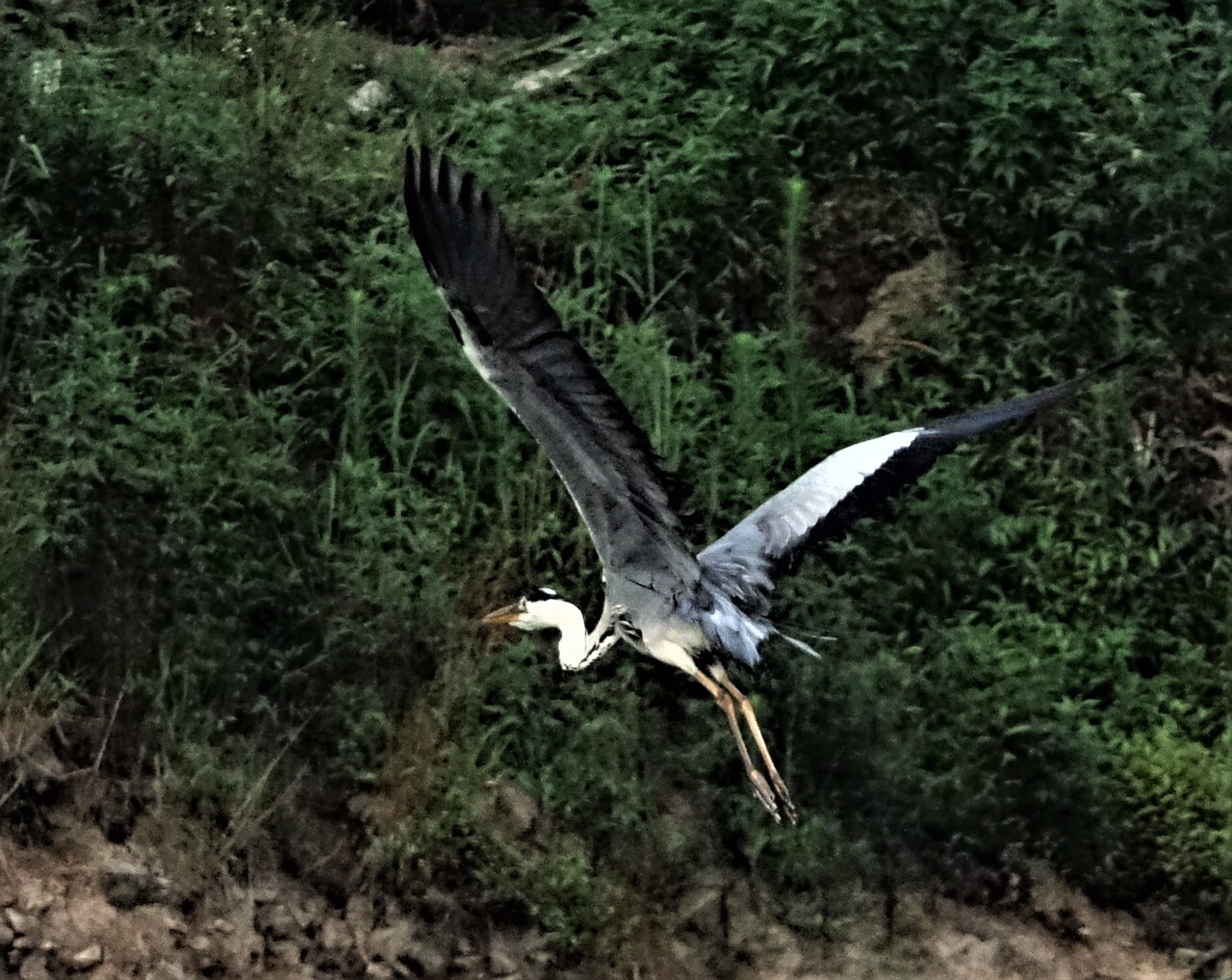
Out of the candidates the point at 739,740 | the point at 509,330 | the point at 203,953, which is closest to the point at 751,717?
the point at 739,740

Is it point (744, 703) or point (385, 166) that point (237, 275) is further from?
point (744, 703)

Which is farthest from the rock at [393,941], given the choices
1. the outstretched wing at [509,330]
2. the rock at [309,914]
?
the outstretched wing at [509,330]

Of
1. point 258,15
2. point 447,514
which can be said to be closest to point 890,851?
point 447,514

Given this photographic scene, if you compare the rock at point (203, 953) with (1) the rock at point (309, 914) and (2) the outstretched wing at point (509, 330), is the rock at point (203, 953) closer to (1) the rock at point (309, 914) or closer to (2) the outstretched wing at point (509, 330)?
(1) the rock at point (309, 914)

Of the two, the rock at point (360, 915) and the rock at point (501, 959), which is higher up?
the rock at point (360, 915)

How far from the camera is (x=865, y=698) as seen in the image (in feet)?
13.5

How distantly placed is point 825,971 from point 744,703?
1.00 metres

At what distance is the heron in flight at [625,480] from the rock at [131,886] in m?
0.99

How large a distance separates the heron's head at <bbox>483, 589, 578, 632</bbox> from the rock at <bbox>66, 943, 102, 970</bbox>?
43.9 inches

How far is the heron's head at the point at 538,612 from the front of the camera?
11.7 ft

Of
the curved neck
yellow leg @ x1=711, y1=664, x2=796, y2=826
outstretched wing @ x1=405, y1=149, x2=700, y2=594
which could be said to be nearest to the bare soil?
yellow leg @ x1=711, y1=664, x2=796, y2=826

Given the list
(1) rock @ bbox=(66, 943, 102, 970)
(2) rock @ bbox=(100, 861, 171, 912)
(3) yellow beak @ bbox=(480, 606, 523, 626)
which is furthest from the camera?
(2) rock @ bbox=(100, 861, 171, 912)

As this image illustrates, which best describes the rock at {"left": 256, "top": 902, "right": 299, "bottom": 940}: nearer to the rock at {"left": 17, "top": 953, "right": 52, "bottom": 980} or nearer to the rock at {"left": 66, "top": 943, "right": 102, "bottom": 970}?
the rock at {"left": 66, "top": 943, "right": 102, "bottom": 970}

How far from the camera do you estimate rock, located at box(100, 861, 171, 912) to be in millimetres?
3924
